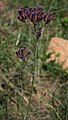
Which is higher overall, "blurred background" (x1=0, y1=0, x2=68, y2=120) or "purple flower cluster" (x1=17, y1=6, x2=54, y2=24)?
"purple flower cluster" (x1=17, y1=6, x2=54, y2=24)

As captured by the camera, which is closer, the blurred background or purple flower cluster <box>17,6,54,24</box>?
purple flower cluster <box>17,6,54,24</box>

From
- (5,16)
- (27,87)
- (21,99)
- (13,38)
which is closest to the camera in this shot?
(21,99)

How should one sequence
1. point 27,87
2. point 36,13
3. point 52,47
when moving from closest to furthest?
point 36,13, point 27,87, point 52,47

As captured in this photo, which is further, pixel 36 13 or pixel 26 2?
pixel 26 2

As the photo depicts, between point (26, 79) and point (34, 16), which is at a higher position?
point (34, 16)

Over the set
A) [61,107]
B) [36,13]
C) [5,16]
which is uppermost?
[36,13]

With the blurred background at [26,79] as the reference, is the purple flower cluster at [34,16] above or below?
above

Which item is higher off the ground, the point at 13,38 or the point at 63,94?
the point at 13,38

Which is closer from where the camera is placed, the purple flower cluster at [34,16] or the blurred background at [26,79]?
the purple flower cluster at [34,16]

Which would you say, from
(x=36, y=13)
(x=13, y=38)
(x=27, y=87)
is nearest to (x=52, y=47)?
(x=13, y=38)

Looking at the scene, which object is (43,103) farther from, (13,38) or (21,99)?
(13,38)

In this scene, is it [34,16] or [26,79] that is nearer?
[34,16]
